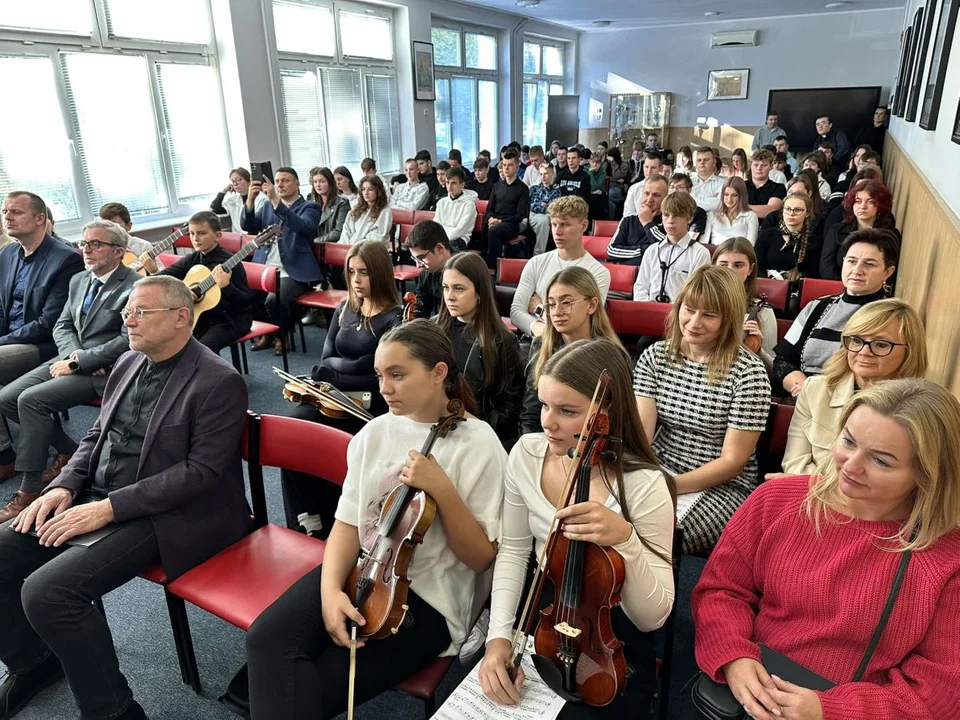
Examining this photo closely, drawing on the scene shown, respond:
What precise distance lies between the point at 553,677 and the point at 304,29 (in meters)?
8.50

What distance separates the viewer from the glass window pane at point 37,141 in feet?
17.4

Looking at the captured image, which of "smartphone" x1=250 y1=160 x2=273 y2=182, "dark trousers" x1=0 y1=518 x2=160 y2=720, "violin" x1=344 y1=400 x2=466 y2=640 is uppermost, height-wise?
"smartphone" x1=250 y1=160 x2=273 y2=182

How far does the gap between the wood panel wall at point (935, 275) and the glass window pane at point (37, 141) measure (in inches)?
257

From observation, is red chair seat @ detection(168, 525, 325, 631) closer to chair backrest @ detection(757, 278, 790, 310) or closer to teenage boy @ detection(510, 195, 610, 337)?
teenage boy @ detection(510, 195, 610, 337)

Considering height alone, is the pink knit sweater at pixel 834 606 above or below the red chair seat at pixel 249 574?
above

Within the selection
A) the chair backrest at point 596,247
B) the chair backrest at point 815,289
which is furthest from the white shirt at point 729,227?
the chair backrest at point 815,289

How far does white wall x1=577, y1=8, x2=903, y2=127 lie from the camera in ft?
40.0

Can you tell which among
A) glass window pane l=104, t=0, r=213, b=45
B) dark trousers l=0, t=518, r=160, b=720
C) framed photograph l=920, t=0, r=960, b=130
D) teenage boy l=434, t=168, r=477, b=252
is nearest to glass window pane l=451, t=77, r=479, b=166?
glass window pane l=104, t=0, r=213, b=45

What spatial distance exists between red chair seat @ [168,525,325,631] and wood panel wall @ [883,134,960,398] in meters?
2.13

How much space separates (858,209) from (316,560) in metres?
3.65

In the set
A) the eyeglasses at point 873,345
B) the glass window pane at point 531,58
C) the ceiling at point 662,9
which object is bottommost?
the eyeglasses at point 873,345

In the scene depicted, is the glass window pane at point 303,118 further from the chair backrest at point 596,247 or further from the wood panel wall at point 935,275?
the wood panel wall at point 935,275

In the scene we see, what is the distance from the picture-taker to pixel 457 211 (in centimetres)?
633

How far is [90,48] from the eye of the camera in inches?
229
